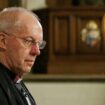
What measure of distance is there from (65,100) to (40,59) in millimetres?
1547

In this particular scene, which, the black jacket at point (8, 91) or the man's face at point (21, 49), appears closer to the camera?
the black jacket at point (8, 91)

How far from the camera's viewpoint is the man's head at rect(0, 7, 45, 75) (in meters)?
1.63

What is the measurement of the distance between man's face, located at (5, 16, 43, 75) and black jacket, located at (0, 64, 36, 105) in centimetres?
4

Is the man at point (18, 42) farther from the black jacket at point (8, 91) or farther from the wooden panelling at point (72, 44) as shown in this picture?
the wooden panelling at point (72, 44)

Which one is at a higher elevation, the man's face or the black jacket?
the man's face

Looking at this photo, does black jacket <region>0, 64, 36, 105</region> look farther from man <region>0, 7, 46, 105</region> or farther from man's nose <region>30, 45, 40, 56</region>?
man's nose <region>30, 45, 40, 56</region>

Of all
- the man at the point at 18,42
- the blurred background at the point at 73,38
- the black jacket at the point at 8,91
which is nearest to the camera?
the black jacket at the point at 8,91

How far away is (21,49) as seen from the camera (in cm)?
165

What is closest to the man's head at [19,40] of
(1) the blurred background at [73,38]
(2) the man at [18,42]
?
(2) the man at [18,42]

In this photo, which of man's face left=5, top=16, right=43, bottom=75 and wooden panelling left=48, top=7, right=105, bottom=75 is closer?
man's face left=5, top=16, right=43, bottom=75

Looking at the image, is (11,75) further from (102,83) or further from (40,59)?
(40,59)

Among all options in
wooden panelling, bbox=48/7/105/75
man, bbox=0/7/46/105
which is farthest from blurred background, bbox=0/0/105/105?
man, bbox=0/7/46/105

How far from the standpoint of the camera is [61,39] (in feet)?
17.6

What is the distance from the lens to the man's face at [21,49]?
164cm
